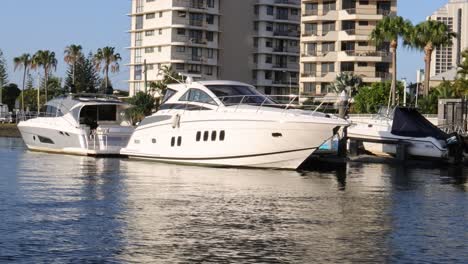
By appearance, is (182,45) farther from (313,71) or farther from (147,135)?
(147,135)

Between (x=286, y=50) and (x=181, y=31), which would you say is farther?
(x=286, y=50)

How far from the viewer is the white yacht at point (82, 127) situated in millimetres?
43562

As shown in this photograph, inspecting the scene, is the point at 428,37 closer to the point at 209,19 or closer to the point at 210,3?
the point at 209,19

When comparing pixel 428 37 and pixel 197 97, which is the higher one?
pixel 428 37

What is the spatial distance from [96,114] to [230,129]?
1426 cm

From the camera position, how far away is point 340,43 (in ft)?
334

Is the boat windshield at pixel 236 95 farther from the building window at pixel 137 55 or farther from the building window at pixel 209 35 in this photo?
the building window at pixel 137 55

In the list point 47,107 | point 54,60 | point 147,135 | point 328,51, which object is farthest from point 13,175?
point 54,60

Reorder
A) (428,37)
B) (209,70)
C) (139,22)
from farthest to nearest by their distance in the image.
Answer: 1. (139,22)
2. (209,70)
3. (428,37)

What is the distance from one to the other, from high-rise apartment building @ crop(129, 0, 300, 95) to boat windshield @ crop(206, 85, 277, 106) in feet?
247

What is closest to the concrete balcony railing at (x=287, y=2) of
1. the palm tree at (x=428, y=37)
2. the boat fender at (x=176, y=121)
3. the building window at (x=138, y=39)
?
the building window at (x=138, y=39)

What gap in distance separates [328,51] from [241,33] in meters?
19.9

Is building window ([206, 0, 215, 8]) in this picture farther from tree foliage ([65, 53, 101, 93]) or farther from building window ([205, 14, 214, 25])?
tree foliage ([65, 53, 101, 93])

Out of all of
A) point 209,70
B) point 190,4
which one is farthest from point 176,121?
point 209,70
